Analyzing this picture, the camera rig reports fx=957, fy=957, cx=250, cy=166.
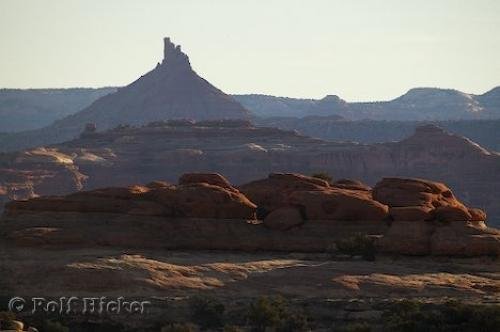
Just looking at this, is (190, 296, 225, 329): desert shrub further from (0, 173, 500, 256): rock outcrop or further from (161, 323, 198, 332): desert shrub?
(0, 173, 500, 256): rock outcrop

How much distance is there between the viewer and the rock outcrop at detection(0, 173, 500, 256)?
46.6 metres

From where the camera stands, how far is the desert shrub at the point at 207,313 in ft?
117

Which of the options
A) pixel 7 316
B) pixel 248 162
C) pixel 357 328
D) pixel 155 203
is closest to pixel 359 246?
pixel 155 203

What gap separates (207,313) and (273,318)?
306cm

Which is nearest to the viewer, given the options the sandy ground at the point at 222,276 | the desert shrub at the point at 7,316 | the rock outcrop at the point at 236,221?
the desert shrub at the point at 7,316

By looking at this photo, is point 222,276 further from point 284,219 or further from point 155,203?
point 155,203

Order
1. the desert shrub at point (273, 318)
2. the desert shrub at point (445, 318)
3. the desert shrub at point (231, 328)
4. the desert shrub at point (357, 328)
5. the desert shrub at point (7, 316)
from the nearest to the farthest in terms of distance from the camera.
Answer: the desert shrub at point (7, 316) → the desert shrub at point (231, 328) → the desert shrub at point (357, 328) → the desert shrub at point (445, 318) → the desert shrub at point (273, 318)

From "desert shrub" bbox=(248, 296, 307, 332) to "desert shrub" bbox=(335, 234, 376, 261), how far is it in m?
10.3

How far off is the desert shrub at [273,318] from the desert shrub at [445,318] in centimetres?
324

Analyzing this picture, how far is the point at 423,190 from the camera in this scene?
5203 centimetres

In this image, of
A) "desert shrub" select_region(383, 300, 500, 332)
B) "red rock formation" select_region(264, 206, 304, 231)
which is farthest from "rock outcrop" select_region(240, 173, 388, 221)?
"desert shrub" select_region(383, 300, 500, 332)

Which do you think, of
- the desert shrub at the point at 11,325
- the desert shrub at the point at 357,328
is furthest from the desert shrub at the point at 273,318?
the desert shrub at the point at 11,325

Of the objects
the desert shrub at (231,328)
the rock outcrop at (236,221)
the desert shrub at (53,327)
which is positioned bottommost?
the desert shrub at (53,327)

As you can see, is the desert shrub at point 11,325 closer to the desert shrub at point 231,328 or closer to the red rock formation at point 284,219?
the desert shrub at point 231,328
